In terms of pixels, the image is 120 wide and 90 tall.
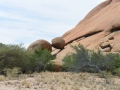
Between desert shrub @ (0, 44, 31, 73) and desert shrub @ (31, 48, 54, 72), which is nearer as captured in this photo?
desert shrub @ (0, 44, 31, 73)

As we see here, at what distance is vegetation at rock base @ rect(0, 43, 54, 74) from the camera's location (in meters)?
24.8

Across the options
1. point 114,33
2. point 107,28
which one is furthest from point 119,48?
point 107,28

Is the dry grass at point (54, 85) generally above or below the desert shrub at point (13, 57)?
below

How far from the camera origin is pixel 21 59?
26141mm

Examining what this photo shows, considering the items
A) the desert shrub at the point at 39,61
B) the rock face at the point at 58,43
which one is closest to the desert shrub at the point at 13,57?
the desert shrub at the point at 39,61

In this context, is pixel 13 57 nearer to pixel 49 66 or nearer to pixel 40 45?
pixel 49 66

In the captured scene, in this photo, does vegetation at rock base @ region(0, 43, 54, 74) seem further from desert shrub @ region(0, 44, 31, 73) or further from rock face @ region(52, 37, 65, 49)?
rock face @ region(52, 37, 65, 49)

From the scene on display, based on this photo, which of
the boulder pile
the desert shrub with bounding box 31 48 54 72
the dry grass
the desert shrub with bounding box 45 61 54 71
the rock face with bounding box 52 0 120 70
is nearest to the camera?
the dry grass

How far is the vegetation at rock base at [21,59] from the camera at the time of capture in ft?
81.3

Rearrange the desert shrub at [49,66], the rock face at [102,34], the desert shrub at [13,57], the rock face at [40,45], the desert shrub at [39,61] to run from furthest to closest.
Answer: the rock face at [40,45], the rock face at [102,34], the desert shrub at [49,66], the desert shrub at [39,61], the desert shrub at [13,57]

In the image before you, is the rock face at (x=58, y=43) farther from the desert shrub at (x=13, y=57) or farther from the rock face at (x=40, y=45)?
the desert shrub at (x=13, y=57)

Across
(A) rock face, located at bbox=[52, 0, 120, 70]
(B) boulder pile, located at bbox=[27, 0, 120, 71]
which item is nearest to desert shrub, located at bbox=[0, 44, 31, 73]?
(B) boulder pile, located at bbox=[27, 0, 120, 71]

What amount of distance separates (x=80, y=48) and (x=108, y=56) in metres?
2.45

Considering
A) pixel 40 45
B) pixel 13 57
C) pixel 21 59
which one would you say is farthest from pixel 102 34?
pixel 13 57
